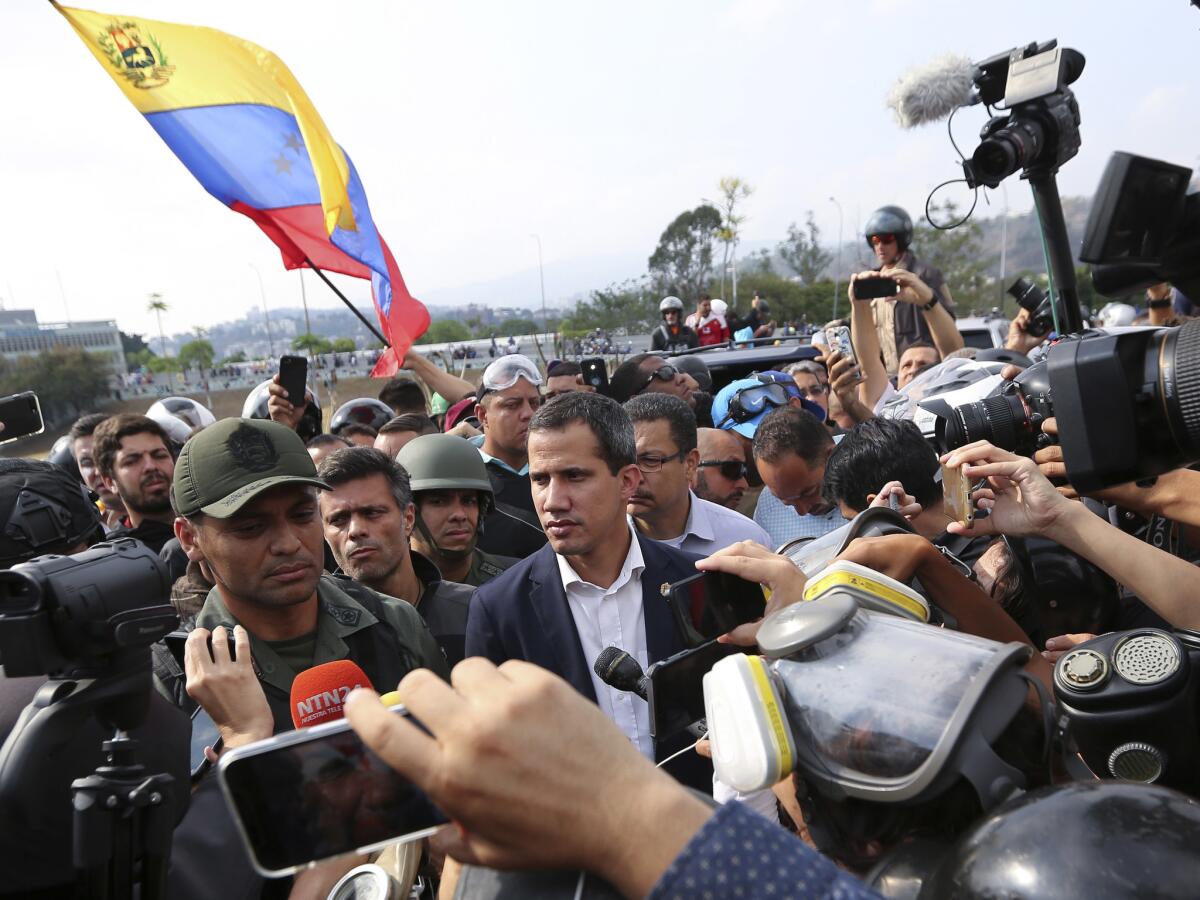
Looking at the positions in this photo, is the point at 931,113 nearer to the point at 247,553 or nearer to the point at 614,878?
the point at 247,553

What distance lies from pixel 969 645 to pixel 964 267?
241 ft

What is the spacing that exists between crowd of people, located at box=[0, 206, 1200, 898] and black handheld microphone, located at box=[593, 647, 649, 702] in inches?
3.1

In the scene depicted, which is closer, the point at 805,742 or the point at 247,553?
the point at 805,742

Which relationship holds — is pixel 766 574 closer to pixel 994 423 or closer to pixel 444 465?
pixel 994 423

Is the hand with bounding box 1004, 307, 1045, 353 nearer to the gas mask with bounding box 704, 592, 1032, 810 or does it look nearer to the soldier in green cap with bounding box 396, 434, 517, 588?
the soldier in green cap with bounding box 396, 434, 517, 588

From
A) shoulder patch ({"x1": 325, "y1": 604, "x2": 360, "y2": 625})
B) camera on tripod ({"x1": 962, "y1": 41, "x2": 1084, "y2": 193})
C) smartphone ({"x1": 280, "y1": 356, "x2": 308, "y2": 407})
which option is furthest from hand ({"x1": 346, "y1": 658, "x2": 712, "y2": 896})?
smartphone ({"x1": 280, "y1": 356, "x2": 308, "y2": 407})

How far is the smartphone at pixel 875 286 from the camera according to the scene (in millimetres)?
4520

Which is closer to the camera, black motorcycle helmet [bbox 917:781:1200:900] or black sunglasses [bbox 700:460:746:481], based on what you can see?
black motorcycle helmet [bbox 917:781:1200:900]

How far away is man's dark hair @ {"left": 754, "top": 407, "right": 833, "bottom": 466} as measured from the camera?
4008 millimetres

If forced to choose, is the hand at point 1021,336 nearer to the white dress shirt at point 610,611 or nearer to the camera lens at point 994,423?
the camera lens at point 994,423

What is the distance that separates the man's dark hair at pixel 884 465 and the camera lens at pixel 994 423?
0.89ft

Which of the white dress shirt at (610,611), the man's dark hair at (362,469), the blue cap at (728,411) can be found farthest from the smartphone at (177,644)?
the blue cap at (728,411)

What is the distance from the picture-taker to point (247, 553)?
2562 mm

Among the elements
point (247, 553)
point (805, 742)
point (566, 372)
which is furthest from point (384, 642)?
point (566, 372)
